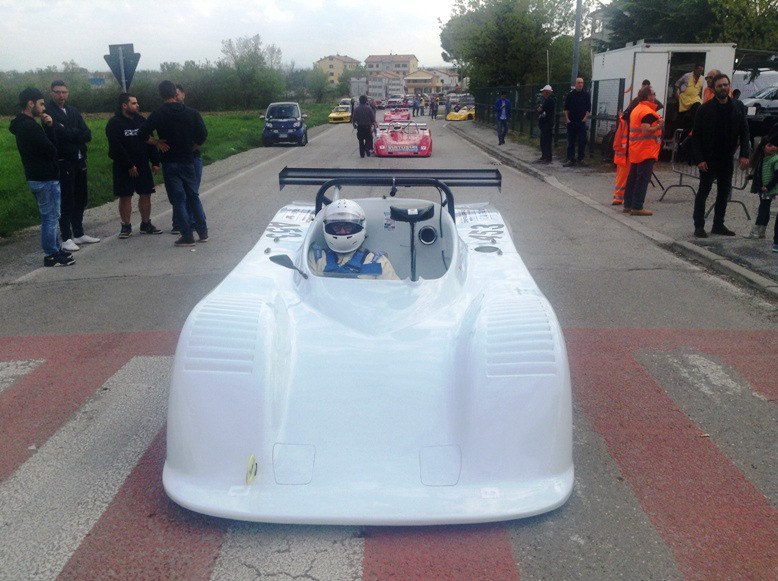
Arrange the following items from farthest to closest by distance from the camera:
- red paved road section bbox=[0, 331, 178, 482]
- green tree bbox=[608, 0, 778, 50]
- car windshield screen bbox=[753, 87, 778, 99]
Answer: green tree bbox=[608, 0, 778, 50]
car windshield screen bbox=[753, 87, 778, 99]
red paved road section bbox=[0, 331, 178, 482]

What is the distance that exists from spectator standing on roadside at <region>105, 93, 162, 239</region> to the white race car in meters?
6.60

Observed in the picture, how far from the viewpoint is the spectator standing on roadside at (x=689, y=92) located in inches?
651

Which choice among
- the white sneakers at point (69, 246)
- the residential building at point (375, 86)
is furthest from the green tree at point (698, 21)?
the residential building at point (375, 86)

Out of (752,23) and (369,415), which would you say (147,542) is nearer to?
(369,415)

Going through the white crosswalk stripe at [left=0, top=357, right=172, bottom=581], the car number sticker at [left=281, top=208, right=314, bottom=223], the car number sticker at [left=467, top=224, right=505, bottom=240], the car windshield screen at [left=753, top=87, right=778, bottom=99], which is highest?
the car windshield screen at [left=753, top=87, right=778, bottom=99]

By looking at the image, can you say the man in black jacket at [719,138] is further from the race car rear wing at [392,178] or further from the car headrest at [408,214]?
the car headrest at [408,214]

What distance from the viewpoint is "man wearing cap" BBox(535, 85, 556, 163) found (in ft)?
61.6

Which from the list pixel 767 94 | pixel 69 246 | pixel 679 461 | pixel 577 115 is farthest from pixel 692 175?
pixel 767 94

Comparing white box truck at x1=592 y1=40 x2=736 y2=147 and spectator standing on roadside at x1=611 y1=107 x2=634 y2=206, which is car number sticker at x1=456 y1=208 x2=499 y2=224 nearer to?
spectator standing on roadside at x1=611 y1=107 x2=634 y2=206

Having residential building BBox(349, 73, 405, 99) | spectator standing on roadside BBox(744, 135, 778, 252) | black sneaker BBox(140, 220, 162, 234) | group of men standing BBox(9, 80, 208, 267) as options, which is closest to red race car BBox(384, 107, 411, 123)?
black sneaker BBox(140, 220, 162, 234)

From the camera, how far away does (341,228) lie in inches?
188

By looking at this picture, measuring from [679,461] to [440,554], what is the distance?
1614 millimetres

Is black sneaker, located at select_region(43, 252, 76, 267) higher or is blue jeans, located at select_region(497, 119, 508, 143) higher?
blue jeans, located at select_region(497, 119, 508, 143)

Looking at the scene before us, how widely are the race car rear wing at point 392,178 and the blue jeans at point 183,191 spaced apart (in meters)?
3.94
